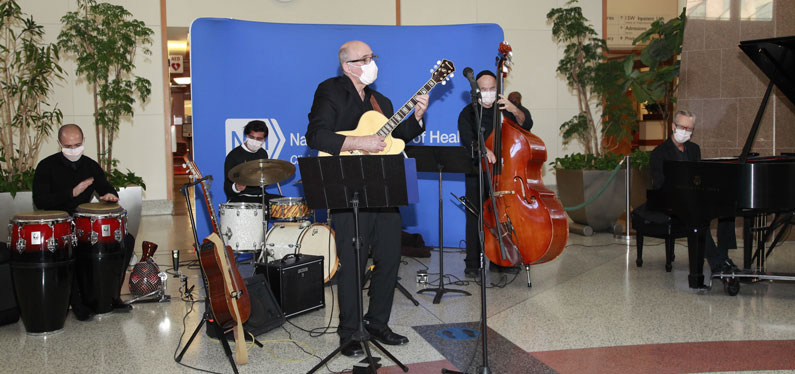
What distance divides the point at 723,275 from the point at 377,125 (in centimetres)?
305

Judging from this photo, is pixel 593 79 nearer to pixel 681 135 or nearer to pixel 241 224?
A: pixel 681 135

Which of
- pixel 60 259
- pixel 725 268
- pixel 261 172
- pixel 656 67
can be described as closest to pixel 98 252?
pixel 60 259

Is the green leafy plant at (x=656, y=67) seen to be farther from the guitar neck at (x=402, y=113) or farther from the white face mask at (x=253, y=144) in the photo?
the guitar neck at (x=402, y=113)

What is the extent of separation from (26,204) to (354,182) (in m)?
4.90

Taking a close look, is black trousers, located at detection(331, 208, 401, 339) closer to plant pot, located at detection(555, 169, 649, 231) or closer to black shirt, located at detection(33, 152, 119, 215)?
black shirt, located at detection(33, 152, 119, 215)

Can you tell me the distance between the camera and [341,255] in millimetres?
3602

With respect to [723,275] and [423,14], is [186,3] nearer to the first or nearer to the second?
[423,14]

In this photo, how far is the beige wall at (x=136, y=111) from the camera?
32.1 feet

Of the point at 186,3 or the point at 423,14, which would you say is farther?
the point at 423,14

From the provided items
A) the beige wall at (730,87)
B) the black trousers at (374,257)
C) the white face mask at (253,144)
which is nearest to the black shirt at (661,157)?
the beige wall at (730,87)

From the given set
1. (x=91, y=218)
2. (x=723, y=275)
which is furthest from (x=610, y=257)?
(x=91, y=218)

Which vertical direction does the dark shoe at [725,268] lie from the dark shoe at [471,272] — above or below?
above

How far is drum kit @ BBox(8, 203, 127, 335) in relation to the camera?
13.3ft

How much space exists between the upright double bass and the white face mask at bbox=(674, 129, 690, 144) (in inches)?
59.3
